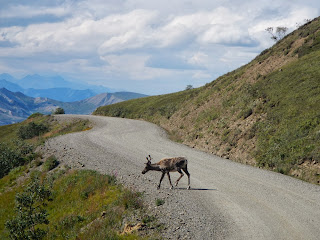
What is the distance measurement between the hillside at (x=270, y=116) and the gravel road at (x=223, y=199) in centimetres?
205

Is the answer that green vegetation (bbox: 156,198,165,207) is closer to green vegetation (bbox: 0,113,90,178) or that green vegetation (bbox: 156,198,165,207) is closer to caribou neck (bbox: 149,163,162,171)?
caribou neck (bbox: 149,163,162,171)

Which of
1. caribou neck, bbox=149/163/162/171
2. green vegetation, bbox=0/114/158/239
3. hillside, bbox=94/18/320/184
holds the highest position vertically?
hillside, bbox=94/18/320/184

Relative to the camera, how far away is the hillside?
20.9 metres

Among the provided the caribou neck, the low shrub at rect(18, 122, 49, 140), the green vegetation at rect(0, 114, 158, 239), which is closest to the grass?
the green vegetation at rect(0, 114, 158, 239)

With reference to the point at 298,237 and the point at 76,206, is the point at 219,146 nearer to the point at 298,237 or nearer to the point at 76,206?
the point at 76,206

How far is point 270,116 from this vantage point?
27.0 m

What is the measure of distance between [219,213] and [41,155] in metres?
23.6

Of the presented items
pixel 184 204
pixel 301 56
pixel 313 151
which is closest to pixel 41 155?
pixel 184 204

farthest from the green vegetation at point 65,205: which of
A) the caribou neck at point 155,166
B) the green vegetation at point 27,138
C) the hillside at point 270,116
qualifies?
the hillside at point 270,116

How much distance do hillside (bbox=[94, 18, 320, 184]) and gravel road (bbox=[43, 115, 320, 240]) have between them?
2052mm

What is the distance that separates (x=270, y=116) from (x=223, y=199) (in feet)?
50.4

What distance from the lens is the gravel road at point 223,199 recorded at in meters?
11.0

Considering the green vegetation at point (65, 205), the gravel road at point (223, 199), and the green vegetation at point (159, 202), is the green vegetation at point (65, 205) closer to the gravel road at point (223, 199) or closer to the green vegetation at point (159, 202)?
the green vegetation at point (159, 202)

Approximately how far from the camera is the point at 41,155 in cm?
3022
